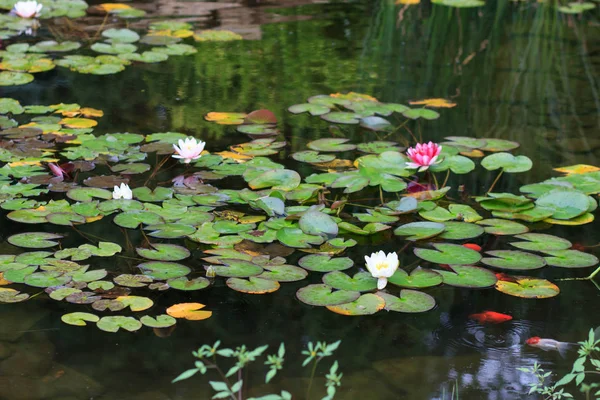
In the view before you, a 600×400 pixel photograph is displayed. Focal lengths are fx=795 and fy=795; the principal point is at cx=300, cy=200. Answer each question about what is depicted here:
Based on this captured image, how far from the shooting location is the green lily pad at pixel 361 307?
1.99 metres

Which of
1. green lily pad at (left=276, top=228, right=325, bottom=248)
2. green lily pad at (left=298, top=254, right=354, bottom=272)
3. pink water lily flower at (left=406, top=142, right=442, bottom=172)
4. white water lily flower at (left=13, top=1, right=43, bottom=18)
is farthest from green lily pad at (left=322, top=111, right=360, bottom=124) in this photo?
white water lily flower at (left=13, top=1, right=43, bottom=18)

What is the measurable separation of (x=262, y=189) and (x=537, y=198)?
3.02ft

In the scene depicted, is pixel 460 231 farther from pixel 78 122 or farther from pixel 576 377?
pixel 78 122

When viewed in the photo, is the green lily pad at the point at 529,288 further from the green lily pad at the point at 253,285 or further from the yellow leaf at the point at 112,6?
the yellow leaf at the point at 112,6

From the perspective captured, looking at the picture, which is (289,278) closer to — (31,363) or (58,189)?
(31,363)

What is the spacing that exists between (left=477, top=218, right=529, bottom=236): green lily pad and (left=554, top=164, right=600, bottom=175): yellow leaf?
58 centimetres

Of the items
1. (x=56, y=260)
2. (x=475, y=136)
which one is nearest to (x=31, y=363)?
(x=56, y=260)

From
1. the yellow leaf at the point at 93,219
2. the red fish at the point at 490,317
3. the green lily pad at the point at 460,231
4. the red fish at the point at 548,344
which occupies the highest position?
the yellow leaf at the point at 93,219

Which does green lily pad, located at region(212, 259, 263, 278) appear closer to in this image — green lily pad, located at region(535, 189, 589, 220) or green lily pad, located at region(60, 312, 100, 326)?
green lily pad, located at region(60, 312, 100, 326)

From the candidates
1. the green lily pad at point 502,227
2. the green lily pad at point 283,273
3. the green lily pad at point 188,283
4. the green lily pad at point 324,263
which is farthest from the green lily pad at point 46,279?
the green lily pad at point 502,227

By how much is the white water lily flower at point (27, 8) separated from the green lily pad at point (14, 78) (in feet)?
3.34

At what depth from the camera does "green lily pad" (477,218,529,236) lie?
2418 mm

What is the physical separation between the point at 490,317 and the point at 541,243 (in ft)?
1.48

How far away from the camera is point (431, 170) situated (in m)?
2.86
